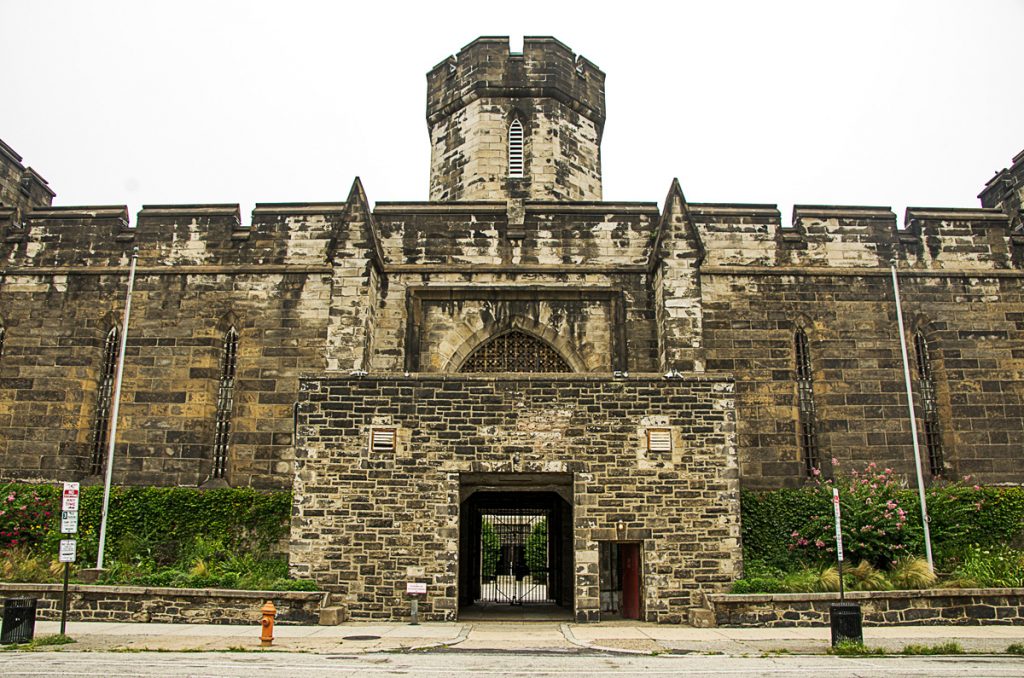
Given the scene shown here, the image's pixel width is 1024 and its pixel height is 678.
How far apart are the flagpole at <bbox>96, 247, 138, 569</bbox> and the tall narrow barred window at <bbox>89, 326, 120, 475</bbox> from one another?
32 centimetres

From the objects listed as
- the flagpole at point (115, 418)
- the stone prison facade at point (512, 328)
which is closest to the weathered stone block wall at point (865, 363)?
the stone prison facade at point (512, 328)

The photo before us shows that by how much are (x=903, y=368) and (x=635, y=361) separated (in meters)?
6.23

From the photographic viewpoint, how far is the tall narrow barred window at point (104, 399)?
A: 17.7 m

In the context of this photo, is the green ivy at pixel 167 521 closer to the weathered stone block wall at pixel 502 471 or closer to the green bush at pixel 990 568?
the weathered stone block wall at pixel 502 471

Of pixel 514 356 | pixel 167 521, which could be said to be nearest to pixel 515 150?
pixel 514 356

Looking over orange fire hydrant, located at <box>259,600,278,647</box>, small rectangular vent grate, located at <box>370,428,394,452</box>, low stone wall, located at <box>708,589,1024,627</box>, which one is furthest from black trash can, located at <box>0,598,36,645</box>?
low stone wall, located at <box>708,589,1024,627</box>

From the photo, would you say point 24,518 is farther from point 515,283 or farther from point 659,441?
point 659,441

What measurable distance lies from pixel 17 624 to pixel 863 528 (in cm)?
1433

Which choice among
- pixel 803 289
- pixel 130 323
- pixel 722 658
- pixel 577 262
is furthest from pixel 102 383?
pixel 803 289

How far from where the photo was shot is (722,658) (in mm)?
9766

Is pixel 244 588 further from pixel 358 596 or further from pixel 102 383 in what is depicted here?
pixel 102 383

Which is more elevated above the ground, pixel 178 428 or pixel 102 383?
pixel 102 383

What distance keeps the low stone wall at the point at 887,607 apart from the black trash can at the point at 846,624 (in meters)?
2.41

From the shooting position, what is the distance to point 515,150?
21.2 meters
